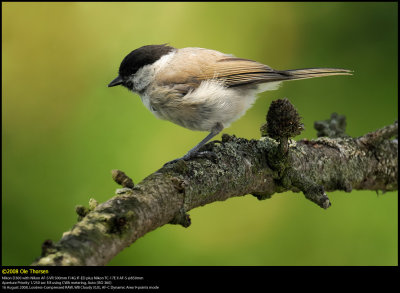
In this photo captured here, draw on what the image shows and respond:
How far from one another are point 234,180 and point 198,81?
4.11ft

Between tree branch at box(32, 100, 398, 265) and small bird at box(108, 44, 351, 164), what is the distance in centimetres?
59

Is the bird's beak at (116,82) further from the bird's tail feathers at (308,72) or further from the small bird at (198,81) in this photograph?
the bird's tail feathers at (308,72)

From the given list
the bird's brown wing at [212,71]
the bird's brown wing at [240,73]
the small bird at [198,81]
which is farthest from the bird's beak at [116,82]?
the bird's brown wing at [240,73]

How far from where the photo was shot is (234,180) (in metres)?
2.36

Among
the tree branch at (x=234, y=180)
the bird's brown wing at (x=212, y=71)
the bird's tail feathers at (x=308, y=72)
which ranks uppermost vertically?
the bird's brown wing at (x=212, y=71)

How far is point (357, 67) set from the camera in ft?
11.5

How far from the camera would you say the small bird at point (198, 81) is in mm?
3301

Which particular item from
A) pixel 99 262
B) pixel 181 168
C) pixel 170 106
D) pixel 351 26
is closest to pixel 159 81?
pixel 170 106

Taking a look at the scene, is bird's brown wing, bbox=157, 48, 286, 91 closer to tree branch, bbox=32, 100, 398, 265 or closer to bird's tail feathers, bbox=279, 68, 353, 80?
bird's tail feathers, bbox=279, 68, 353, 80

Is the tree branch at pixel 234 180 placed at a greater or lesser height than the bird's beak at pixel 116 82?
lesser

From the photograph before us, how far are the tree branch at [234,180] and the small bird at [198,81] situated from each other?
0.59 meters

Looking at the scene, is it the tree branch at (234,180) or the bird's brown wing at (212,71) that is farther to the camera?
the bird's brown wing at (212,71)

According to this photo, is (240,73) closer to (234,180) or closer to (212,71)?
(212,71)

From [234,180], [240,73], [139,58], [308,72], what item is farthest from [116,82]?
[234,180]
